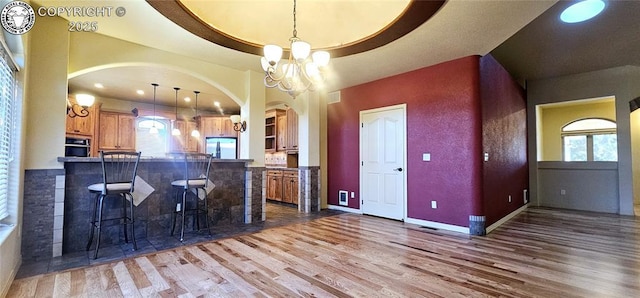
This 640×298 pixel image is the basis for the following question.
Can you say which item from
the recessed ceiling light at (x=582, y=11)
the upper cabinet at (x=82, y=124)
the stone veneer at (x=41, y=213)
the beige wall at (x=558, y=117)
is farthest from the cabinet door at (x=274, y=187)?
the beige wall at (x=558, y=117)

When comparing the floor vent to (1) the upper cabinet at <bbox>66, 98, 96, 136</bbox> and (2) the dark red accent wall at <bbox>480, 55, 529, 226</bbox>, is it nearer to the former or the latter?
(2) the dark red accent wall at <bbox>480, 55, 529, 226</bbox>

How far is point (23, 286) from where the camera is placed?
224 centimetres

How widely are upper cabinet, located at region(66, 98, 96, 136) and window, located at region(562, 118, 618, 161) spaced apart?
1120 cm

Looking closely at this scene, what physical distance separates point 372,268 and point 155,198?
291 cm

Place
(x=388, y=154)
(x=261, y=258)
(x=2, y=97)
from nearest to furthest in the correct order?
(x=2, y=97) < (x=261, y=258) < (x=388, y=154)

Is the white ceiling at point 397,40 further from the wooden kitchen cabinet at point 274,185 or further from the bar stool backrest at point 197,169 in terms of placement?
the wooden kitchen cabinet at point 274,185

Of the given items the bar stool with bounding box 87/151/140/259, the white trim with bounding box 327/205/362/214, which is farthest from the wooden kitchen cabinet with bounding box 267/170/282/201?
the bar stool with bounding box 87/151/140/259

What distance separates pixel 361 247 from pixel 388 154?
2.13m

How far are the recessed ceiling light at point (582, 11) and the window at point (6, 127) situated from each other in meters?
5.71

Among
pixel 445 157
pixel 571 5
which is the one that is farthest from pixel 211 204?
pixel 571 5

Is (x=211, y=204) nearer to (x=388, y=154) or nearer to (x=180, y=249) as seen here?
(x=180, y=249)

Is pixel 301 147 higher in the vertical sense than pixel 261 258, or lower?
higher

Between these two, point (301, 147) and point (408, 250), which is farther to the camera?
point (301, 147)

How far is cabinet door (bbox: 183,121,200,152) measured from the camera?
24.7ft
